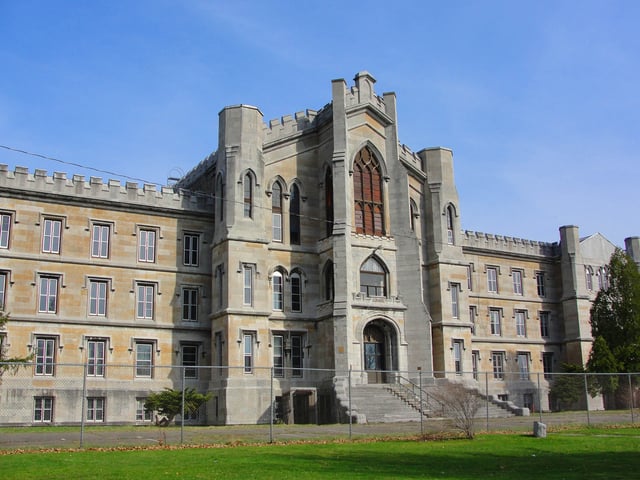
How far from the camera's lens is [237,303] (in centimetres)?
3806

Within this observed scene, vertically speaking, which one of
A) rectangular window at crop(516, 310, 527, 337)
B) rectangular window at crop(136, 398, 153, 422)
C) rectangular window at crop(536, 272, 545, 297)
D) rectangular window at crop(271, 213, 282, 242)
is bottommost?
rectangular window at crop(136, 398, 153, 422)

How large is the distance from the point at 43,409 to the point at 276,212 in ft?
52.1

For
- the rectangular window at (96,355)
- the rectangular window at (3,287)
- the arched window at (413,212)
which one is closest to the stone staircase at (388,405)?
the arched window at (413,212)

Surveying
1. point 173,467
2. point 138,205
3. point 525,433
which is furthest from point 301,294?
point 173,467

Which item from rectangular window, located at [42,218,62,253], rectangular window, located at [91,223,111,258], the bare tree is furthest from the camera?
rectangular window, located at [91,223,111,258]

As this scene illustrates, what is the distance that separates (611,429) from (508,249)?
26338mm

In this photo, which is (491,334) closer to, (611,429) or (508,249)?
(508,249)

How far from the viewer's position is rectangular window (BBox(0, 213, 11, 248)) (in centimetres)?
3675


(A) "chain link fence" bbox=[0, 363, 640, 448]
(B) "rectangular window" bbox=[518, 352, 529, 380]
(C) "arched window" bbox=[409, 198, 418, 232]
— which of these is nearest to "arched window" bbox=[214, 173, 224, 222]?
(A) "chain link fence" bbox=[0, 363, 640, 448]

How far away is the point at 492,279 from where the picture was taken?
176 feet

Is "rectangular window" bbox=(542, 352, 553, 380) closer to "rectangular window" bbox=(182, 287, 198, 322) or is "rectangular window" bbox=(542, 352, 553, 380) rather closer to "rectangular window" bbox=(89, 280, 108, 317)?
"rectangular window" bbox=(182, 287, 198, 322)

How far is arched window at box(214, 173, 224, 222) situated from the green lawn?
62.7ft

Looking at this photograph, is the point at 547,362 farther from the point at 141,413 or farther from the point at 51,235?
the point at 51,235

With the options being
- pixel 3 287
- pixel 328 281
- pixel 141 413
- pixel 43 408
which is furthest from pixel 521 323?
pixel 3 287
